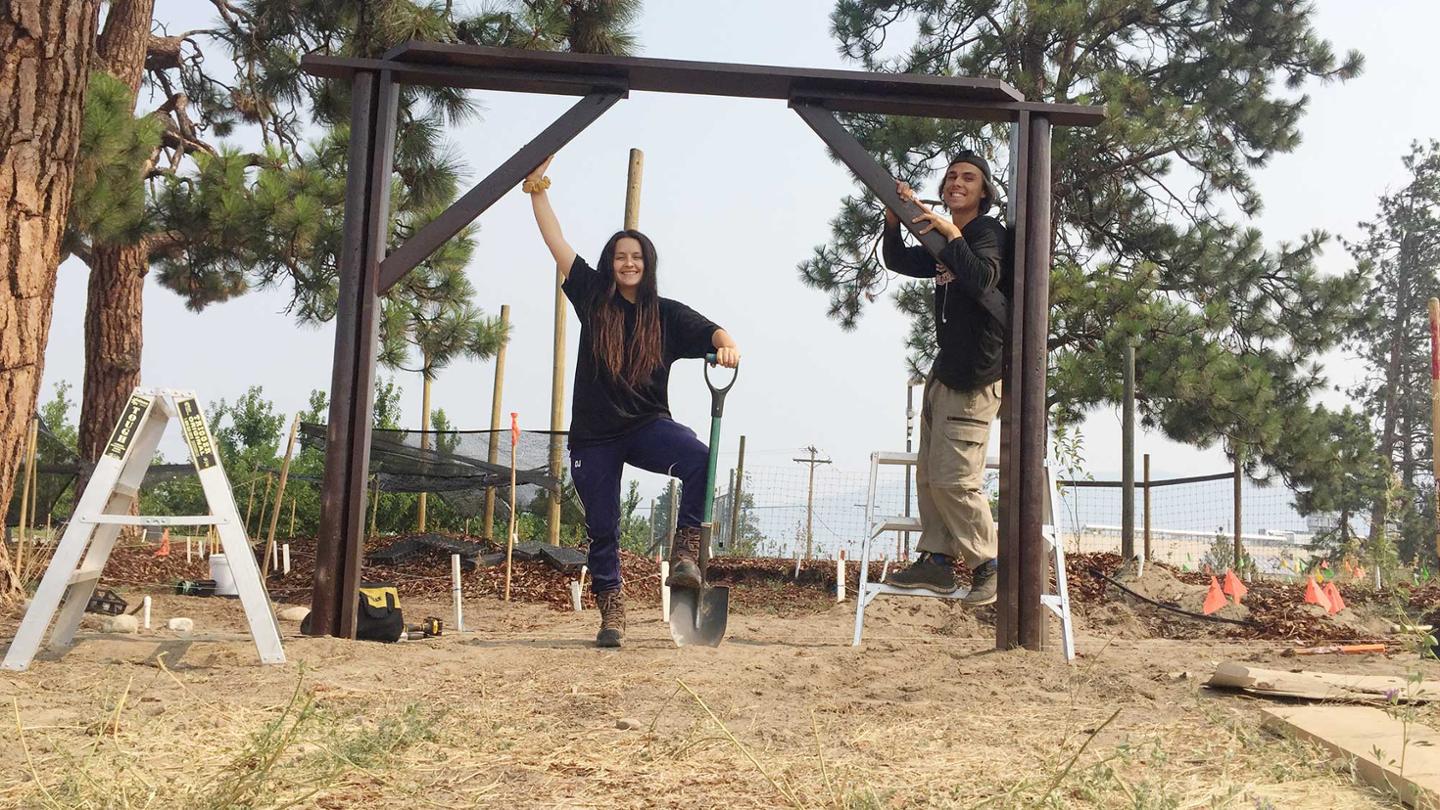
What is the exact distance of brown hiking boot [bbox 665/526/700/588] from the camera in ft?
13.4

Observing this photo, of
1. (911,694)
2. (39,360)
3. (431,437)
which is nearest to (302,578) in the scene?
(431,437)

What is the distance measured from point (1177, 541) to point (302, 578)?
9294 mm

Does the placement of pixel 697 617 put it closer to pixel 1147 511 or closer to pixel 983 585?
pixel 983 585

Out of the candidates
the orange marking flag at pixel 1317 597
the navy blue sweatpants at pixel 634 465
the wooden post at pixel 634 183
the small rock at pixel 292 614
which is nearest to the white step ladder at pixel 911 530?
the navy blue sweatpants at pixel 634 465

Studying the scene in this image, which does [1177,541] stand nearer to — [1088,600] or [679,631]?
[1088,600]

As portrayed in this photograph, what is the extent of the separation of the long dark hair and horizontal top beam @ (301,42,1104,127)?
575 millimetres

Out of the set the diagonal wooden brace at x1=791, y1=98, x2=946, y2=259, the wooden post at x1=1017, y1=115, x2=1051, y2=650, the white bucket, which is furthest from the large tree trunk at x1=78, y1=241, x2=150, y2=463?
the wooden post at x1=1017, y1=115, x2=1051, y2=650

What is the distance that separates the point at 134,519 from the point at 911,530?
271 cm

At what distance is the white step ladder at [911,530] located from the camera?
4.14 meters

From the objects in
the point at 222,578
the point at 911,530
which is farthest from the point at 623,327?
the point at 222,578

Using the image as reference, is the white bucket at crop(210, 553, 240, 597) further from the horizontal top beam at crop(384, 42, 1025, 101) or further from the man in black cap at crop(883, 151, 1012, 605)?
the man in black cap at crop(883, 151, 1012, 605)

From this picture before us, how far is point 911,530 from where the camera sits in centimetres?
457

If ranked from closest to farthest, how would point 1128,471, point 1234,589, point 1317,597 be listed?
point 1317,597 → point 1234,589 → point 1128,471

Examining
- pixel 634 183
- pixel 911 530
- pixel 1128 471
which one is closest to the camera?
pixel 911 530
